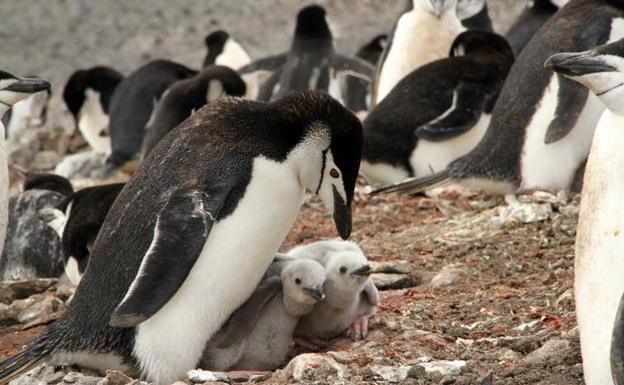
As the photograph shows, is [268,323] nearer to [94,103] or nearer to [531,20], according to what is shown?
[531,20]

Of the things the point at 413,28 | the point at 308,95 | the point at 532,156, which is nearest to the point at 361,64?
the point at 413,28

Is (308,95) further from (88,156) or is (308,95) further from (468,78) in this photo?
(88,156)

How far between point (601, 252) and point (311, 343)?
1423mm

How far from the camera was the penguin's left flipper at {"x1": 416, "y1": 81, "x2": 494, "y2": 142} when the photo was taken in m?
7.70

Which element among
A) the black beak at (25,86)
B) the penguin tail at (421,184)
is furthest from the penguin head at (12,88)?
the penguin tail at (421,184)

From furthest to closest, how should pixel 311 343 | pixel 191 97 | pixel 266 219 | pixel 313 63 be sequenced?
1. pixel 313 63
2. pixel 191 97
3. pixel 311 343
4. pixel 266 219

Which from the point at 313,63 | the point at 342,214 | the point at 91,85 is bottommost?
the point at 91,85

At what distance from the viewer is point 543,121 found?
22.6 feet

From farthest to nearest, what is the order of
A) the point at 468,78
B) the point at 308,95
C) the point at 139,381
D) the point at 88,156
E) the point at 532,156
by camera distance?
the point at 88,156, the point at 468,78, the point at 532,156, the point at 308,95, the point at 139,381

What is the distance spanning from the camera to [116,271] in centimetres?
463

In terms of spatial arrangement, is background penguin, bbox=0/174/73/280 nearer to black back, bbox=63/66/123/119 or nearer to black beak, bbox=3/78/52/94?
black beak, bbox=3/78/52/94

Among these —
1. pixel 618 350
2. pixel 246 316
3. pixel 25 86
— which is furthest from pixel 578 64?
pixel 25 86

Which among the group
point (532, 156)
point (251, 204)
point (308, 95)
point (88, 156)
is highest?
point (308, 95)

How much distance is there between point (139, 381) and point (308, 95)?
1.10 metres
